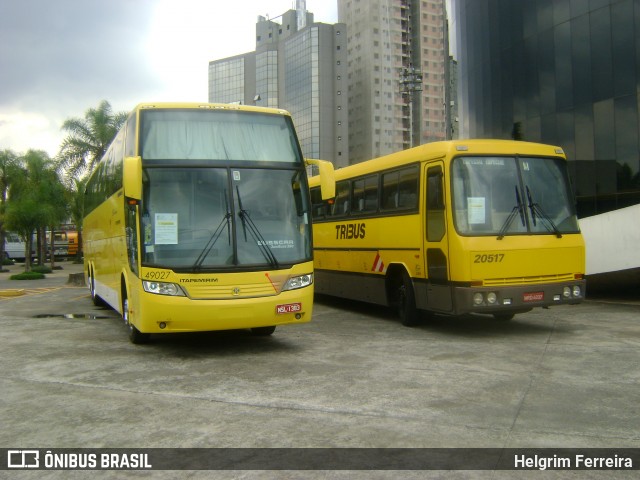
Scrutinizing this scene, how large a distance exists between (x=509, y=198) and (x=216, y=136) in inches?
185

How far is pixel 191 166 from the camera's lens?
8.88 meters

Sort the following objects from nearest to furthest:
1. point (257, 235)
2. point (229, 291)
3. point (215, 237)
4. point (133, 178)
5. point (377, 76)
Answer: point (133, 178) < point (229, 291) < point (215, 237) < point (257, 235) < point (377, 76)

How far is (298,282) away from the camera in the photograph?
904 cm

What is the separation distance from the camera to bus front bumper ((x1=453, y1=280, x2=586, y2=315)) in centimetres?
981

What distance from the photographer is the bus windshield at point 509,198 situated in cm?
1010

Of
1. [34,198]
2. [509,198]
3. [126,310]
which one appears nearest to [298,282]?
[126,310]

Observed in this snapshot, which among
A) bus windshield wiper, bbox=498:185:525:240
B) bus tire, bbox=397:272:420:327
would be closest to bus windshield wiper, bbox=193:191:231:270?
bus tire, bbox=397:272:420:327

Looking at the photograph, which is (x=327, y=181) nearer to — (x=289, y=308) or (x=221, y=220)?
(x=221, y=220)

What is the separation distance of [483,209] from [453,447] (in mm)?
5797

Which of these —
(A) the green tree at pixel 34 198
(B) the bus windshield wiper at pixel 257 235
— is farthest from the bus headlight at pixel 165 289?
(A) the green tree at pixel 34 198

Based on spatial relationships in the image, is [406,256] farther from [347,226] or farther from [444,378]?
[444,378]

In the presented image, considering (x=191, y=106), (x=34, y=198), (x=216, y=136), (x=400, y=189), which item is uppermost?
(x=34, y=198)

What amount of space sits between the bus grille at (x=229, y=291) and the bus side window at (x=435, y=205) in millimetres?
3044

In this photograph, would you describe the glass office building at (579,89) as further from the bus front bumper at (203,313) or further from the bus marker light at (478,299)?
the bus front bumper at (203,313)
